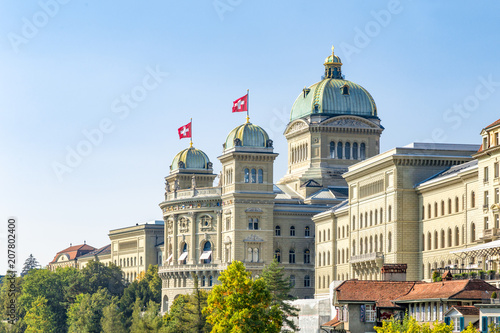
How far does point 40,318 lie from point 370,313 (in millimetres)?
104922

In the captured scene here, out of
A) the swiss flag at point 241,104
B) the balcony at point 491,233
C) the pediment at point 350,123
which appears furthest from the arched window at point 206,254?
the balcony at point 491,233

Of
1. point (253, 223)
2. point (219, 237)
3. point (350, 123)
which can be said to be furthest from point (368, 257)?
point (350, 123)

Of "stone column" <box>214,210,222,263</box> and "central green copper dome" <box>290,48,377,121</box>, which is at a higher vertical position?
"central green copper dome" <box>290,48,377,121</box>

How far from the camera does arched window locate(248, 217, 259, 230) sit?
18038cm

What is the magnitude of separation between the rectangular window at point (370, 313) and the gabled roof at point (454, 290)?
2.11m

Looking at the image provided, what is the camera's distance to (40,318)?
627ft

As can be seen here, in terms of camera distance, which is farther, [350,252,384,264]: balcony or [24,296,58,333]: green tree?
[24,296,58,333]: green tree

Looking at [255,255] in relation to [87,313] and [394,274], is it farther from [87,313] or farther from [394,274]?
[394,274]

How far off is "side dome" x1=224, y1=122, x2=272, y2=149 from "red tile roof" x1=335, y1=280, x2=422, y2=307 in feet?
277

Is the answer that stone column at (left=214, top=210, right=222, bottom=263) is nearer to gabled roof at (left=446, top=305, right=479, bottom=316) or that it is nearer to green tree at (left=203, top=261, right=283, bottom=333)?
green tree at (left=203, top=261, right=283, bottom=333)

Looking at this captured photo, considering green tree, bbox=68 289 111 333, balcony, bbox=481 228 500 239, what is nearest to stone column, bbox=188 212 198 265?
green tree, bbox=68 289 111 333

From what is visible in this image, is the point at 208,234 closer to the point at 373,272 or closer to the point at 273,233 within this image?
the point at 273,233

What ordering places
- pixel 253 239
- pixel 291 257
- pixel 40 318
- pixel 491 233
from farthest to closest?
pixel 40 318 < pixel 291 257 < pixel 253 239 < pixel 491 233

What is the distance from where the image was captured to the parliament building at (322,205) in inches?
5256
